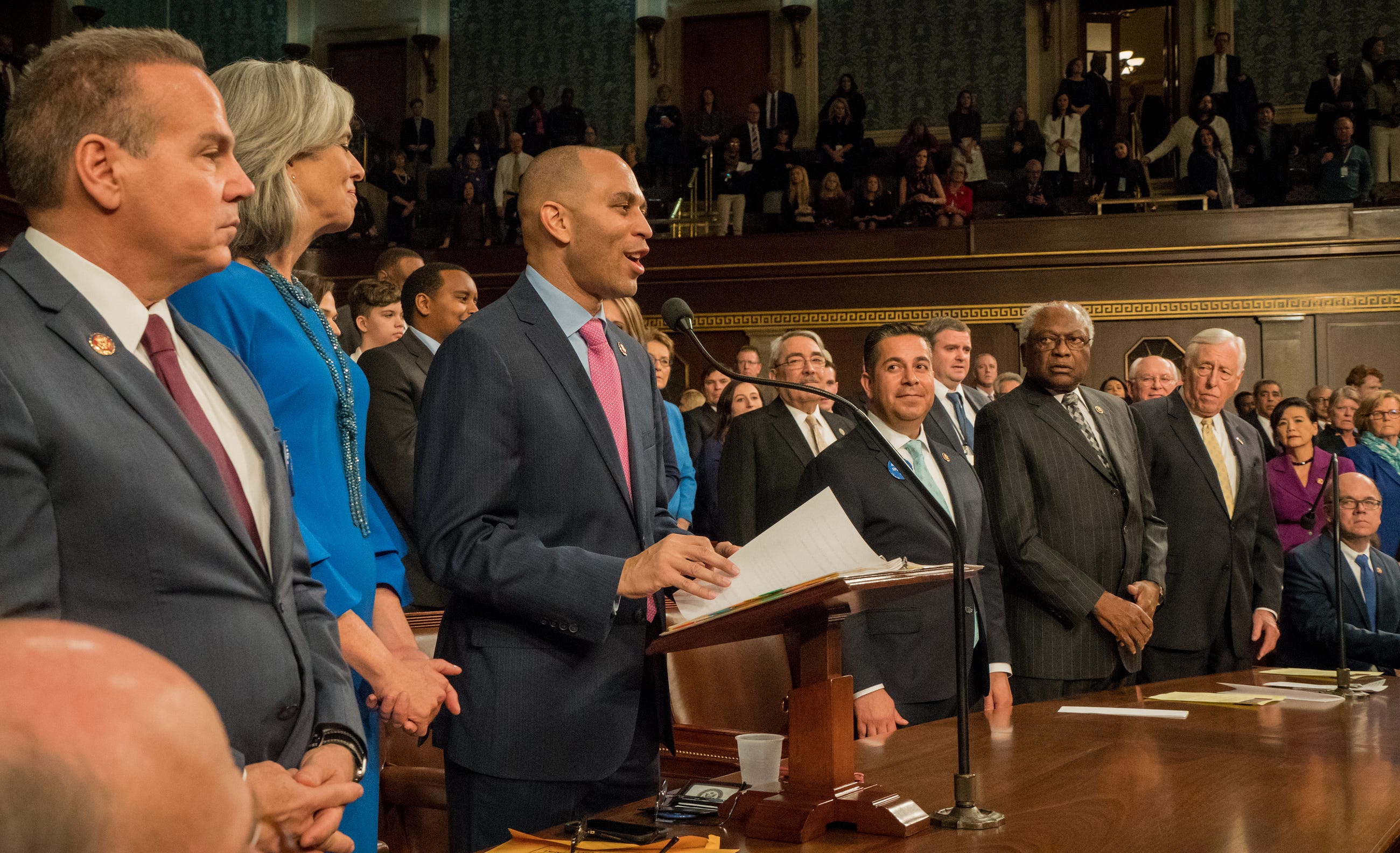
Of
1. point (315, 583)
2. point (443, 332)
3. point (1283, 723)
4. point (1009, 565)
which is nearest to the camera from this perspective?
point (315, 583)

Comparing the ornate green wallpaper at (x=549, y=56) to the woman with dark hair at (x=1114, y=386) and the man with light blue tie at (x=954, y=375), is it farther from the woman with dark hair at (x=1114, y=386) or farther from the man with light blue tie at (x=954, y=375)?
the man with light blue tie at (x=954, y=375)

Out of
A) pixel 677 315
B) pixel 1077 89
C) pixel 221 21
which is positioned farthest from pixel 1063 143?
pixel 677 315

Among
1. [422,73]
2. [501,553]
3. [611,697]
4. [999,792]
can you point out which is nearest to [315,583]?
[501,553]

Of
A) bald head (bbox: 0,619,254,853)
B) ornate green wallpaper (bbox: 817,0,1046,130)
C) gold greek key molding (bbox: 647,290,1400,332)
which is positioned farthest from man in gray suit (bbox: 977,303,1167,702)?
ornate green wallpaper (bbox: 817,0,1046,130)

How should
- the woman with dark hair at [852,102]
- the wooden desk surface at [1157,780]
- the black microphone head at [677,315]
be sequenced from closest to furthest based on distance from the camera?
the wooden desk surface at [1157,780] → the black microphone head at [677,315] → the woman with dark hair at [852,102]

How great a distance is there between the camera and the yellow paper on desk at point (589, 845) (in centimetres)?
140

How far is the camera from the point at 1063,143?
447 inches

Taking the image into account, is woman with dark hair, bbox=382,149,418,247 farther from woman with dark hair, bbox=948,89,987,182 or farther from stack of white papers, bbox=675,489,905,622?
stack of white papers, bbox=675,489,905,622

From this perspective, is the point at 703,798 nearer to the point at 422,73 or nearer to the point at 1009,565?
the point at 1009,565

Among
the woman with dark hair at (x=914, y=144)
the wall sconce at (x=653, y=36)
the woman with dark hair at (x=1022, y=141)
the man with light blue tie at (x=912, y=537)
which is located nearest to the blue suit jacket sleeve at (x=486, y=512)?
the man with light blue tie at (x=912, y=537)

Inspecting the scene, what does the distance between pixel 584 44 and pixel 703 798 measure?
13.2 meters

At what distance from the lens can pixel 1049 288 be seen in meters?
10.1

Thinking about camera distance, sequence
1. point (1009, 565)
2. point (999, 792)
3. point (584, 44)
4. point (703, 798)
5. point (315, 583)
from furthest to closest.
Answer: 1. point (584, 44)
2. point (1009, 565)
3. point (999, 792)
4. point (703, 798)
5. point (315, 583)

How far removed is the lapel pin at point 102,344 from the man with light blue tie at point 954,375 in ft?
12.2
